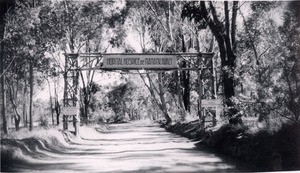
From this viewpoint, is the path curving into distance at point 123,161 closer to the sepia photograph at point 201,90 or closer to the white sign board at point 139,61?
the sepia photograph at point 201,90

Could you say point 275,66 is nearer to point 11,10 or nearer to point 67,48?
point 11,10

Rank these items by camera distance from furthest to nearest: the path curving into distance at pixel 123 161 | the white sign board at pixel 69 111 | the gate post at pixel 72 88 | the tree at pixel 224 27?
the gate post at pixel 72 88
the white sign board at pixel 69 111
the tree at pixel 224 27
the path curving into distance at pixel 123 161

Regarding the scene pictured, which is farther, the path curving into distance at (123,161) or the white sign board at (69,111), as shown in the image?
the white sign board at (69,111)

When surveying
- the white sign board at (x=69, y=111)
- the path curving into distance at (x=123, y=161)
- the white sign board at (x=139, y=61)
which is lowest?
the path curving into distance at (x=123, y=161)

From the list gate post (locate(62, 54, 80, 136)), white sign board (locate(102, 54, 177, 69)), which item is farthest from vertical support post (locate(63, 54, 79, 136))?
white sign board (locate(102, 54, 177, 69))

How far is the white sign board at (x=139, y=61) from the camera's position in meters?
14.4

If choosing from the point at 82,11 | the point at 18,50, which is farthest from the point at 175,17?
the point at 18,50

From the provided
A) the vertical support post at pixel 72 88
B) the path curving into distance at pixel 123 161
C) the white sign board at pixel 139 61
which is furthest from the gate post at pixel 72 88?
the path curving into distance at pixel 123 161

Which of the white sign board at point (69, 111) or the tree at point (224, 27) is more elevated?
the tree at point (224, 27)

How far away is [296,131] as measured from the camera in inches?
350

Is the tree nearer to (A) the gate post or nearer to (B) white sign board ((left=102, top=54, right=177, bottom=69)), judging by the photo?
(B) white sign board ((left=102, top=54, right=177, bottom=69))

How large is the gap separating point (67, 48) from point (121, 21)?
385 cm

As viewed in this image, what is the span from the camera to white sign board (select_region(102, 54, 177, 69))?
1441 cm

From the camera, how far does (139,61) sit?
14.5 m
